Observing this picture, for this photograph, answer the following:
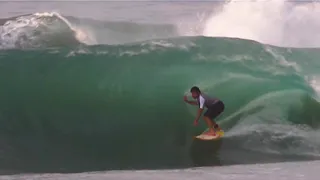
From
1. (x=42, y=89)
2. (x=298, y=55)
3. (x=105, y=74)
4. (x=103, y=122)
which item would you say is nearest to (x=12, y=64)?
(x=42, y=89)

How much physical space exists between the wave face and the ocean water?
0.05ft

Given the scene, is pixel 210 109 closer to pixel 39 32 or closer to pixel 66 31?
pixel 66 31

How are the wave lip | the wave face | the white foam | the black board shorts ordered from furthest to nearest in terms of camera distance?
1. the white foam
2. the wave lip
3. the black board shorts
4. the wave face

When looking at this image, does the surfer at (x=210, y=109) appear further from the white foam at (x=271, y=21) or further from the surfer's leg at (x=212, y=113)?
the white foam at (x=271, y=21)

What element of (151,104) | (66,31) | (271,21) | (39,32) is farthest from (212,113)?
(39,32)

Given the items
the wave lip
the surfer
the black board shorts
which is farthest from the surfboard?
the wave lip

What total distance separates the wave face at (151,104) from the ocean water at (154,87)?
0.02m

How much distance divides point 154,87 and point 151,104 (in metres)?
0.36

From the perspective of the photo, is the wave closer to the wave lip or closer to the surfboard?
the wave lip

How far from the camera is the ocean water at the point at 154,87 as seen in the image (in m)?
5.34

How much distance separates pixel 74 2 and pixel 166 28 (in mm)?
1470

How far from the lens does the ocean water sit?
17.5 feet

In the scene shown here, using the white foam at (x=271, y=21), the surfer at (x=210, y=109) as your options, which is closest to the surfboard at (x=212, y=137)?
the surfer at (x=210, y=109)

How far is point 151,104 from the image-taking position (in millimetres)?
6590
